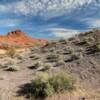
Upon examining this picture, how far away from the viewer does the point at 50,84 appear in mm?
16984

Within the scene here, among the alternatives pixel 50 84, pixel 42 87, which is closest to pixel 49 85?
pixel 50 84

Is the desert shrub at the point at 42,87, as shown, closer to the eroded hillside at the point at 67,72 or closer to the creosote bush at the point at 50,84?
the creosote bush at the point at 50,84

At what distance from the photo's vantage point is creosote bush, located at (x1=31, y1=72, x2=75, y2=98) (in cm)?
1644

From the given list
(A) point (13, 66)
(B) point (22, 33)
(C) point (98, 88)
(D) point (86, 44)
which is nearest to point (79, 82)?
(C) point (98, 88)

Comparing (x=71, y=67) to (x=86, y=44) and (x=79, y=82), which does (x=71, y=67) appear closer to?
(x=79, y=82)

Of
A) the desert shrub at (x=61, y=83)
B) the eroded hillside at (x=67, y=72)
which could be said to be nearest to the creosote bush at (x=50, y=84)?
the desert shrub at (x=61, y=83)

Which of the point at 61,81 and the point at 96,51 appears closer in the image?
the point at 61,81

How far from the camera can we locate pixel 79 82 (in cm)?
1839

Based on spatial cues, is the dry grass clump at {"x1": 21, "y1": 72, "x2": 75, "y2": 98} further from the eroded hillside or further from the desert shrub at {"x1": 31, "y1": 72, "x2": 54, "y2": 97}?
the eroded hillside

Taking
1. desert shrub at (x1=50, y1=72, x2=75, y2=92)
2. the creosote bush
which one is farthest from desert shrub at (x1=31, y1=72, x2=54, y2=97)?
desert shrub at (x1=50, y1=72, x2=75, y2=92)

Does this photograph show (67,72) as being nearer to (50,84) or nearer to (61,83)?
(61,83)

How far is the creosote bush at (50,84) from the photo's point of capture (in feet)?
53.9

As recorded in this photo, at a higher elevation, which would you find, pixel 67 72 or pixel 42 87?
pixel 67 72

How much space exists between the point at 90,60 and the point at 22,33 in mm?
113770
